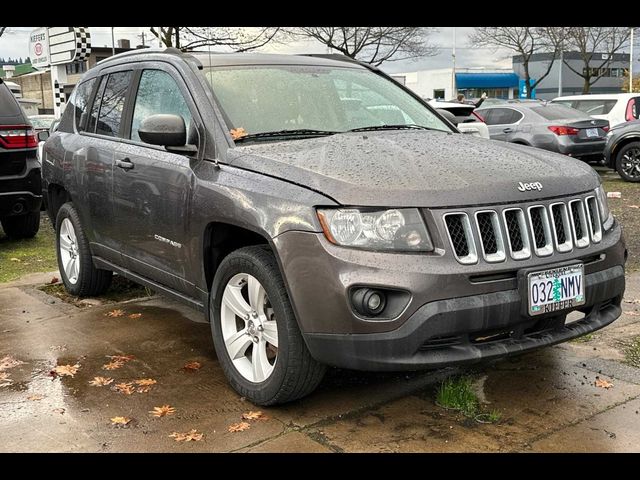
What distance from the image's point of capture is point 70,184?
18.2 ft

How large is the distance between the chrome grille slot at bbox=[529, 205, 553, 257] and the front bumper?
0.30 m

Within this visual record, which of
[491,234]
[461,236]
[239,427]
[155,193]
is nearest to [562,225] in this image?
[491,234]

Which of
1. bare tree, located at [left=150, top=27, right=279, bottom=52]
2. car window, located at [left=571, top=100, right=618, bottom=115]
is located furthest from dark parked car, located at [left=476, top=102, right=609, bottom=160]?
bare tree, located at [left=150, top=27, right=279, bottom=52]

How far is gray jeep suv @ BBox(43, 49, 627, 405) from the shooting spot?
10.2 feet

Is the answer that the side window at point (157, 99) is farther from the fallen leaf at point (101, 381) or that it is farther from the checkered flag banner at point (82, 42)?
the checkered flag banner at point (82, 42)

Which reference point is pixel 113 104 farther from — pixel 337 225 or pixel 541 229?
pixel 541 229

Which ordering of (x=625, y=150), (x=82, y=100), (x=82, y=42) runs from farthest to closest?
(x=82, y=42)
(x=625, y=150)
(x=82, y=100)

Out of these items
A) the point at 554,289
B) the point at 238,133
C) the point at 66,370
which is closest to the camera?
the point at 554,289

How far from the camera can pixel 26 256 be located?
25.9 ft

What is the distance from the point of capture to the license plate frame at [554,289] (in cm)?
319

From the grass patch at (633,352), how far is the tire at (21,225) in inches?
268

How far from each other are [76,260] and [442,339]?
3.69 metres

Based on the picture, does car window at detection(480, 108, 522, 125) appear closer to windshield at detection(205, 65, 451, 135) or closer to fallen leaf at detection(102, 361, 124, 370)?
windshield at detection(205, 65, 451, 135)
